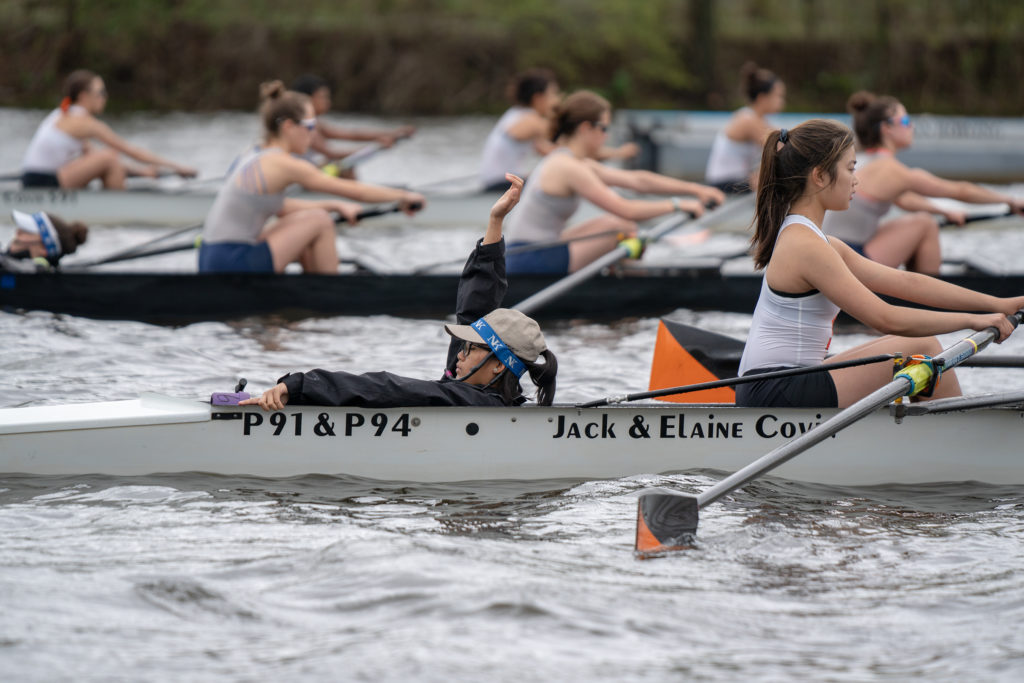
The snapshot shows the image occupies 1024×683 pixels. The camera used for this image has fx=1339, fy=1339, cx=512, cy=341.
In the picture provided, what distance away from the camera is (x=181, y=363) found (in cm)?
726

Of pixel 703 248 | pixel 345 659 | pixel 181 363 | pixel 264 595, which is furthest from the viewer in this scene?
pixel 703 248

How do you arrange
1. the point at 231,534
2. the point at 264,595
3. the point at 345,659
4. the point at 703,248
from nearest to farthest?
the point at 345,659 → the point at 264,595 → the point at 231,534 → the point at 703,248

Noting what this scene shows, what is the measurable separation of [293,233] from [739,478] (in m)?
4.63

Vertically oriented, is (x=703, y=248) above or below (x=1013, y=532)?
above

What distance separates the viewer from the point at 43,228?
810 cm

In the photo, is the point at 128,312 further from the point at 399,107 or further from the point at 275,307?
the point at 399,107

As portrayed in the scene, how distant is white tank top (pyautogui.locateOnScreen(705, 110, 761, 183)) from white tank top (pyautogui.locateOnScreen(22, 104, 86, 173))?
602 centimetres

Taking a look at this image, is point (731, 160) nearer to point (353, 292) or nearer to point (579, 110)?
point (579, 110)

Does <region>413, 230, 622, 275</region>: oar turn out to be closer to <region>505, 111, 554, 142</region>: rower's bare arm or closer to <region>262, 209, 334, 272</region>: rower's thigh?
<region>262, 209, 334, 272</region>: rower's thigh

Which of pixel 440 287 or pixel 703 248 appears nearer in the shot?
pixel 440 287

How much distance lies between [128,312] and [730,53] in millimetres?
21211

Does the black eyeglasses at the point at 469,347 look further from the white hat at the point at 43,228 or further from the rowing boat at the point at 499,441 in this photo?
the white hat at the point at 43,228

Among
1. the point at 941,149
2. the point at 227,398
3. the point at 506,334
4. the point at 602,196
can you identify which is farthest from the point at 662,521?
the point at 941,149

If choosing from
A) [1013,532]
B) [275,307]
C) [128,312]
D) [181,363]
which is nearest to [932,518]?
[1013,532]
